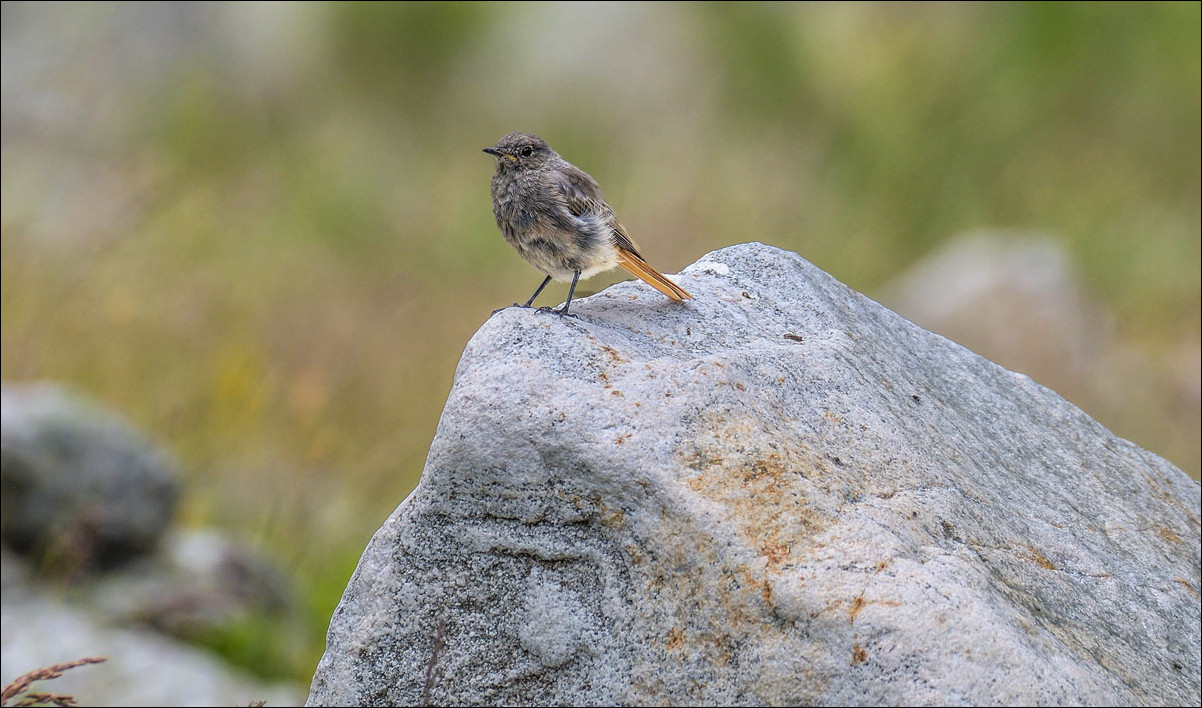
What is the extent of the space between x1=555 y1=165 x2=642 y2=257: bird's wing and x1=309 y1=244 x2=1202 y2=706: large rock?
0.54 metres

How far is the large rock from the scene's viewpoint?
202cm

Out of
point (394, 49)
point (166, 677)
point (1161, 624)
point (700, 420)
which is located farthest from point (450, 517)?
point (394, 49)

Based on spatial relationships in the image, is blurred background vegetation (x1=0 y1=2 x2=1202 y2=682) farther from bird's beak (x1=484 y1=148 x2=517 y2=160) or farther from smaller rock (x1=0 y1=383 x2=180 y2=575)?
bird's beak (x1=484 y1=148 x2=517 y2=160)

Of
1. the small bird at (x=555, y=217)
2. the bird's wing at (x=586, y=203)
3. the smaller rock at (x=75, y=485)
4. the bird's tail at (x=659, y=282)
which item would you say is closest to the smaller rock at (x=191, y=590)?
the smaller rock at (x=75, y=485)

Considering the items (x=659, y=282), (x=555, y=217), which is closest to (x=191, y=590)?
(x=555, y=217)

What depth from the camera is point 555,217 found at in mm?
3199

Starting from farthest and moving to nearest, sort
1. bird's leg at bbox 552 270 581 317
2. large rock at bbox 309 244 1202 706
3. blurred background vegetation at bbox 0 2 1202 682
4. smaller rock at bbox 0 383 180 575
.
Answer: blurred background vegetation at bbox 0 2 1202 682 → smaller rock at bbox 0 383 180 575 → bird's leg at bbox 552 270 581 317 → large rock at bbox 309 244 1202 706

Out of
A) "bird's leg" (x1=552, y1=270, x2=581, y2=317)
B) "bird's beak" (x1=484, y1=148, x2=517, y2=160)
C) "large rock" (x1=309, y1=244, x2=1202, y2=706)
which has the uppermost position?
"bird's beak" (x1=484, y1=148, x2=517, y2=160)

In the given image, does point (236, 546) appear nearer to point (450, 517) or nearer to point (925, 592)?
point (450, 517)

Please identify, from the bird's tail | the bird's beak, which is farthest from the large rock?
the bird's beak

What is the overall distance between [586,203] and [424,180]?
826 centimetres

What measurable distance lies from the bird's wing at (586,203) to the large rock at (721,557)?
0.54 metres

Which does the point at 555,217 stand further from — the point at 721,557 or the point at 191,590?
the point at 191,590

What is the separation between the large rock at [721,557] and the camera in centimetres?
202
